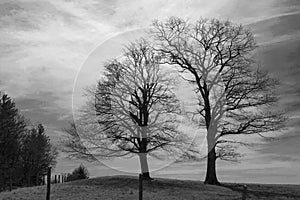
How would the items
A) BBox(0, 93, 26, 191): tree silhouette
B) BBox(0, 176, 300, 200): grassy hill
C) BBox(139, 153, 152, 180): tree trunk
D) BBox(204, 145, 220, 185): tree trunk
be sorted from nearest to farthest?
BBox(0, 176, 300, 200): grassy hill, BBox(139, 153, 152, 180): tree trunk, BBox(204, 145, 220, 185): tree trunk, BBox(0, 93, 26, 191): tree silhouette

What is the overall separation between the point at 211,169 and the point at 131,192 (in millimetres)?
10822

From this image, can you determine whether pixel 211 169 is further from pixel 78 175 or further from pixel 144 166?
pixel 78 175

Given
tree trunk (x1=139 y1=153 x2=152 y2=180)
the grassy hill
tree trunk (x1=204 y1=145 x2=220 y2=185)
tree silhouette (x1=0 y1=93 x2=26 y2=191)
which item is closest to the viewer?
the grassy hill

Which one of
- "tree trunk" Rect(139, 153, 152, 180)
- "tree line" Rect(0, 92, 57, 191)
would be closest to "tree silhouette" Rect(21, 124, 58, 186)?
"tree line" Rect(0, 92, 57, 191)

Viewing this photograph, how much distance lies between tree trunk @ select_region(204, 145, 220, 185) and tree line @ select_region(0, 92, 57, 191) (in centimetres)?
2121

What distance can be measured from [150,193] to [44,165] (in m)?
34.0

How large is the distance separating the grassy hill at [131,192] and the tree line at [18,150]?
698 inches

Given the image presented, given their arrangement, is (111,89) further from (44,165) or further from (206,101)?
(44,165)

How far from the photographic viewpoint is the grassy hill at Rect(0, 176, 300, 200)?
2597cm

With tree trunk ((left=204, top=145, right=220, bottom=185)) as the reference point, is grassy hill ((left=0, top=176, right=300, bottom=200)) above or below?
below

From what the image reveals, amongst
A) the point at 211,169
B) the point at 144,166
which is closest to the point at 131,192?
the point at 144,166

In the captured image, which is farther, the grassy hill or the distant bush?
the distant bush

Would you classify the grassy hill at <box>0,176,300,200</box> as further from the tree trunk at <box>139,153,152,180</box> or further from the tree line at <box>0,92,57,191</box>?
the tree line at <box>0,92,57,191</box>

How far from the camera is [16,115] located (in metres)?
53.6
